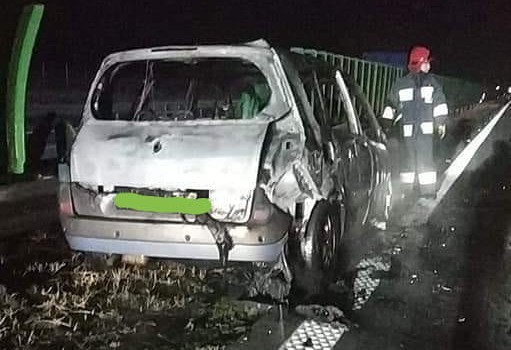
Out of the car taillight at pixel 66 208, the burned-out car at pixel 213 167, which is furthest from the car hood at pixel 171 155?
the car taillight at pixel 66 208

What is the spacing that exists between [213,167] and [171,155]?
1.02 feet

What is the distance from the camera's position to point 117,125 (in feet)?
18.5

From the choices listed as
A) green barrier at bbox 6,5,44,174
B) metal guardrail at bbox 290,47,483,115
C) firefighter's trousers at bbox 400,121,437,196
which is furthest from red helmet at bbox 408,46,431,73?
green barrier at bbox 6,5,44,174

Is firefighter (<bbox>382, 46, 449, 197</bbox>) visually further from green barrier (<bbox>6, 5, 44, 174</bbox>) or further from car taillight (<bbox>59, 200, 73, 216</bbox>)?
green barrier (<bbox>6, 5, 44, 174</bbox>)

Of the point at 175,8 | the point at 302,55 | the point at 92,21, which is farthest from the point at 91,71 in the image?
the point at 302,55

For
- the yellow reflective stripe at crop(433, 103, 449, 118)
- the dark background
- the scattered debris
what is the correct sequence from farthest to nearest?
1. the dark background
2. the yellow reflective stripe at crop(433, 103, 449, 118)
3. the scattered debris

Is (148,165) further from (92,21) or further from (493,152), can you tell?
(92,21)

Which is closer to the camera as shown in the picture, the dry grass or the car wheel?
the dry grass

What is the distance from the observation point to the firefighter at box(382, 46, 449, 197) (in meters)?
8.95

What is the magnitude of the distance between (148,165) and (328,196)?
56.8 inches

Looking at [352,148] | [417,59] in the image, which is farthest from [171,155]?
[417,59]

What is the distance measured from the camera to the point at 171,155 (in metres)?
5.27

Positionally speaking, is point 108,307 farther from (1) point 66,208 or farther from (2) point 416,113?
(2) point 416,113

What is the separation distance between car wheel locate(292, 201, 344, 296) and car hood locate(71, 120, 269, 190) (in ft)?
2.53
